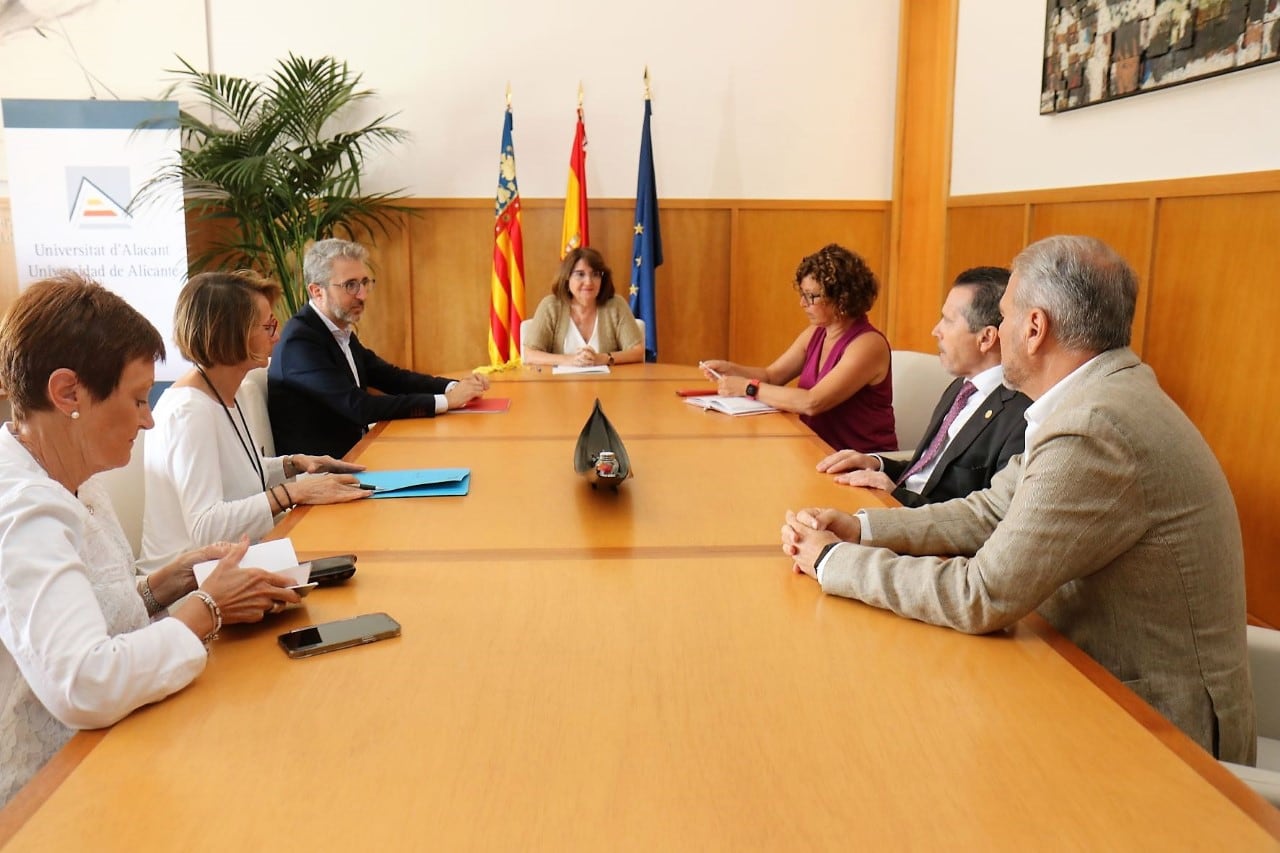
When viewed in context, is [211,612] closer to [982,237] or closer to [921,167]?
[982,237]

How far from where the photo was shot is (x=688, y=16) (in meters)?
6.27

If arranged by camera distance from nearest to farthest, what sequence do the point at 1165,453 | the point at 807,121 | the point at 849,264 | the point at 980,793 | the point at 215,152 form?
the point at 980,793 < the point at 1165,453 < the point at 849,264 < the point at 215,152 < the point at 807,121

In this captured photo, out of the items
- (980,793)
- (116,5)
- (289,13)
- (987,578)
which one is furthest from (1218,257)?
(116,5)

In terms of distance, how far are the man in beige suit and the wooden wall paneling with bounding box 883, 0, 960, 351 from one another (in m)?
4.36

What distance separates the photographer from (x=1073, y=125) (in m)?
4.42

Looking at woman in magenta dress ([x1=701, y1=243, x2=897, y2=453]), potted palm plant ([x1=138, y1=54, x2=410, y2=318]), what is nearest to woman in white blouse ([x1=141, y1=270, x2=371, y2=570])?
woman in magenta dress ([x1=701, y1=243, x2=897, y2=453])

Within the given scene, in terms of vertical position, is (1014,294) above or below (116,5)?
below

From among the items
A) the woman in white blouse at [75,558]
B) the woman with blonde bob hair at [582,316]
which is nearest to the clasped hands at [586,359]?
the woman with blonde bob hair at [582,316]

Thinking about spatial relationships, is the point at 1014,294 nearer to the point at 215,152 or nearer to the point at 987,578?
the point at 987,578

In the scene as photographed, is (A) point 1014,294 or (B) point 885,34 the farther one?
(B) point 885,34

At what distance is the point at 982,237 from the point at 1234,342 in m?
2.15

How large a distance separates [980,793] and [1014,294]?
92cm

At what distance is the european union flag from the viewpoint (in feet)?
20.2

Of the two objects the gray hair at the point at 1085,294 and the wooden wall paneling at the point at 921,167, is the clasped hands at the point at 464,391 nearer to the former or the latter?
the gray hair at the point at 1085,294
